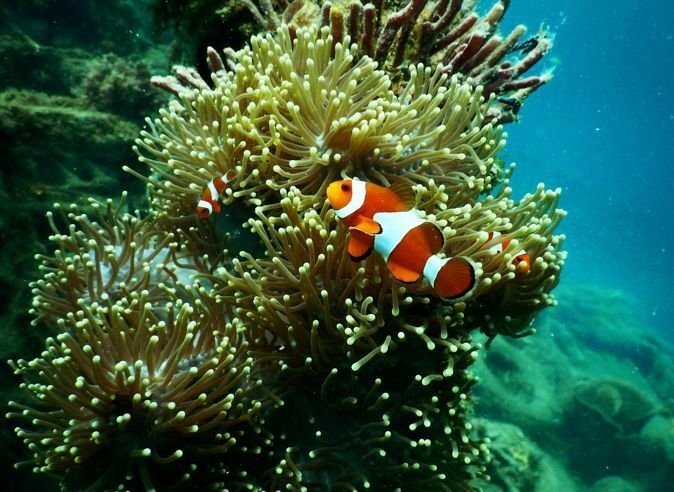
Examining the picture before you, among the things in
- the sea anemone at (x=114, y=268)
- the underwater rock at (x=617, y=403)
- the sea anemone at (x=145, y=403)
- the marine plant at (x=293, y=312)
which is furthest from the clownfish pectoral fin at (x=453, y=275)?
the underwater rock at (x=617, y=403)

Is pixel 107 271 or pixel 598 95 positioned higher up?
pixel 598 95

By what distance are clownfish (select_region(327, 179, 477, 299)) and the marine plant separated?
8.2 inches

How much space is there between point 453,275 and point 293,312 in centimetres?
87

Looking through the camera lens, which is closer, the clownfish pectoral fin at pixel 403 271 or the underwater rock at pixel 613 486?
the clownfish pectoral fin at pixel 403 271

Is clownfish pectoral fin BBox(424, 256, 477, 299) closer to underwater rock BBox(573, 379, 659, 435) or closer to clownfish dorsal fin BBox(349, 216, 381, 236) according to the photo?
clownfish dorsal fin BBox(349, 216, 381, 236)

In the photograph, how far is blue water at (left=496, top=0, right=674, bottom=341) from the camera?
49.3 m

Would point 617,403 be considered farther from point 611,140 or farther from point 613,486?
point 611,140

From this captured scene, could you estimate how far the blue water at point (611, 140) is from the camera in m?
49.3

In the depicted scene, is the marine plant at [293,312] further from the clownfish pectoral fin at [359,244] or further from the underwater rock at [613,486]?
the underwater rock at [613,486]

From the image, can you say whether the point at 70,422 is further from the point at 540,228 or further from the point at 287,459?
the point at 540,228

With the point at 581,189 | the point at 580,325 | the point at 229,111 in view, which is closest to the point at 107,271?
the point at 229,111

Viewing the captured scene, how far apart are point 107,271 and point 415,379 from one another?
6.18 feet

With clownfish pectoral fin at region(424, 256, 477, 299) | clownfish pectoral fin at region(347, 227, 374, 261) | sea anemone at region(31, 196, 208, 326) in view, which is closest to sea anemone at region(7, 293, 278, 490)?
sea anemone at region(31, 196, 208, 326)

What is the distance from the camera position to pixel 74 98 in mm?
5832
